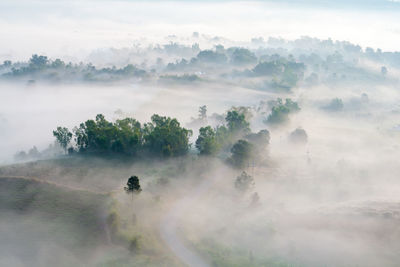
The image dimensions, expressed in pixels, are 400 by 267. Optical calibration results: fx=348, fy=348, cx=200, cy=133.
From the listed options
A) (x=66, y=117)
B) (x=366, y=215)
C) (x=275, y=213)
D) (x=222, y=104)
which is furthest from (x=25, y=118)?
(x=366, y=215)

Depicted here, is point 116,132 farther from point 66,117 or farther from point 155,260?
point 66,117

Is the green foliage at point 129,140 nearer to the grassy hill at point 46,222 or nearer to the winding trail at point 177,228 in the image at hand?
the winding trail at point 177,228

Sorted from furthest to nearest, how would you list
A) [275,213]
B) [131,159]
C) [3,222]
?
1. [131,159]
2. [275,213]
3. [3,222]

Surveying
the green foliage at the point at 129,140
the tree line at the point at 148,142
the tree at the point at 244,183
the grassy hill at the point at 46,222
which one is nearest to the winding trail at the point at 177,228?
the tree at the point at 244,183

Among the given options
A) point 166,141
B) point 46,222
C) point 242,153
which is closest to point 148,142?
point 166,141

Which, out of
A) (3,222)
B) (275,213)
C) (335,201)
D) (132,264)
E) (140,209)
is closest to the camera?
(132,264)
